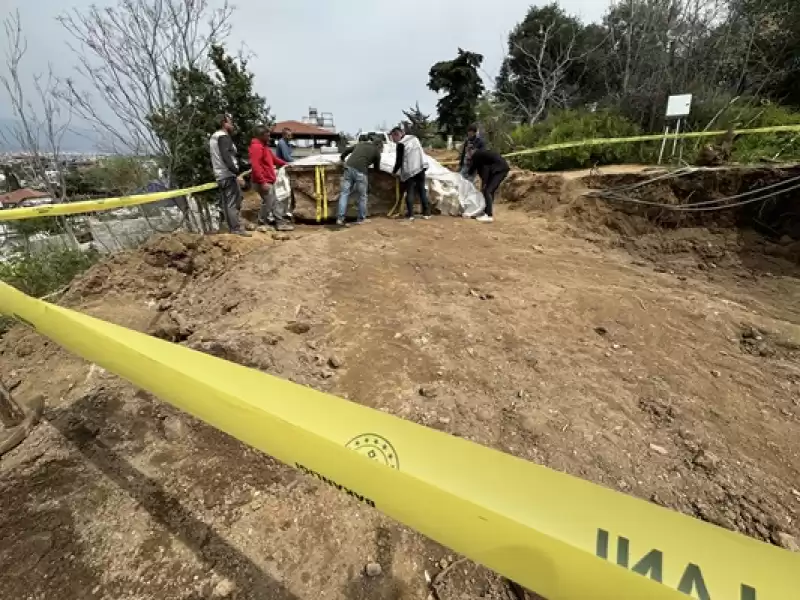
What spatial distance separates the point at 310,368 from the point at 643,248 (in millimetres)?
6065

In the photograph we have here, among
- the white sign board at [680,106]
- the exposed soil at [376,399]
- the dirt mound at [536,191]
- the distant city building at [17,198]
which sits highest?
the white sign board at [680,106]

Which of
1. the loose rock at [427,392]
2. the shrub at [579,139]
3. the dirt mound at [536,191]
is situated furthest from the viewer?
the shrub at [579,139]

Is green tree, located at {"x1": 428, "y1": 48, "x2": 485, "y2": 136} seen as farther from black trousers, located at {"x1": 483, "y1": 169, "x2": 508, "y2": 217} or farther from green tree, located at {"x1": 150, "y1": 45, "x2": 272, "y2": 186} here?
black trousers, located at {"x1": 483, "y1": 169, "x2": 508, "y2": 217}

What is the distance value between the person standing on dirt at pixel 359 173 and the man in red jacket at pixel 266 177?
104cm

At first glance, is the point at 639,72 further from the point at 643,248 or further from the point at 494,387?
the point at 494,387

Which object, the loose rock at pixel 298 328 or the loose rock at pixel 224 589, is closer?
the loose rock at pixel 224 589

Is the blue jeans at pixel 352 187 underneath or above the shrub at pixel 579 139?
underneath

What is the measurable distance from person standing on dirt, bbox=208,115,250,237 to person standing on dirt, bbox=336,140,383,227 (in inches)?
64.7

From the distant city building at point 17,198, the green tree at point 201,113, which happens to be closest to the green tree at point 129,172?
the green tree at point 201,113

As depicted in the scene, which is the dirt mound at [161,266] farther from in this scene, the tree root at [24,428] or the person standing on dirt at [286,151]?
the tree root at [24,428]

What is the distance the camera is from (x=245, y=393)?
1.19m

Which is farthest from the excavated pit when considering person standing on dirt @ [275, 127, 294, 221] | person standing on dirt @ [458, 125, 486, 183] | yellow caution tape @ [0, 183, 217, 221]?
yellow caution tape @ [0, 183, 217, 221]

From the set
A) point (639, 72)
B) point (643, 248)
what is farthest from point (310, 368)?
point (639, 72)

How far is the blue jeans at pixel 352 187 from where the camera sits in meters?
6.75
